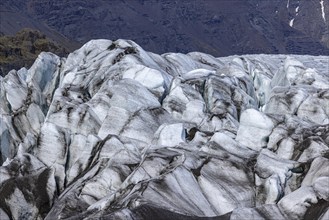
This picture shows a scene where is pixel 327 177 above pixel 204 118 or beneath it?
above

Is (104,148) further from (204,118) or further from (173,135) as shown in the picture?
(204,118)

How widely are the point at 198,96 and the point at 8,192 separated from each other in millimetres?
22861

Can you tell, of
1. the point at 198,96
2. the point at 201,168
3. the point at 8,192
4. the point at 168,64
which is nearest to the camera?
the point at 201,168

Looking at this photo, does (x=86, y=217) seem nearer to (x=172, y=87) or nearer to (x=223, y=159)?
(x=223, y=159)

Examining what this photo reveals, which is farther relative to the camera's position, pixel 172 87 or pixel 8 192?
pixel 172 87

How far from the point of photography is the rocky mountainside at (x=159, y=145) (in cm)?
3938

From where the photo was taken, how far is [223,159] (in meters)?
44.8

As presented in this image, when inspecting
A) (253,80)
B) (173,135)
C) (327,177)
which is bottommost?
(253,80)

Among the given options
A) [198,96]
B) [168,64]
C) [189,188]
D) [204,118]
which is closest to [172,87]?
[198,96]

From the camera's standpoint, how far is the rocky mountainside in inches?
1550

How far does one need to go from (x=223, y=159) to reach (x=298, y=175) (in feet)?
16.5

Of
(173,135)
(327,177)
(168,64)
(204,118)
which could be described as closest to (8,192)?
(173,135)

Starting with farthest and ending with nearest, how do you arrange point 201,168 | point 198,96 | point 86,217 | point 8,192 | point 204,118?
1. point 198,96
2. point 204,118
3. point 8,192
4. point 201,168
5. point 86,217

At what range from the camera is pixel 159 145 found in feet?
160
